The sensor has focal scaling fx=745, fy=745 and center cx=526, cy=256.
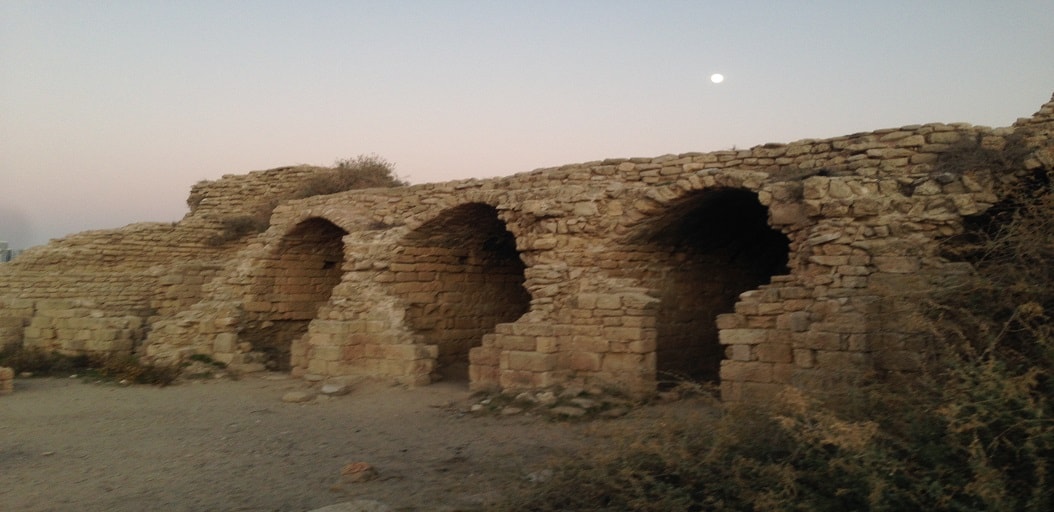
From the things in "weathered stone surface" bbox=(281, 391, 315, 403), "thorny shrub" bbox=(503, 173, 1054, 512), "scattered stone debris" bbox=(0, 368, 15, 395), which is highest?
"thorny shrub" bbox=(503, 173, 1054, 512)

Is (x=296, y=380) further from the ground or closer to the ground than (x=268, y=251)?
closer to the ground

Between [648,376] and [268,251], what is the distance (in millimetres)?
7309

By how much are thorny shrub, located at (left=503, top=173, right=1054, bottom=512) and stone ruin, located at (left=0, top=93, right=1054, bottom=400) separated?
1054mm

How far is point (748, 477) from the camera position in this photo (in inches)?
160

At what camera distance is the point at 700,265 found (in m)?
9.72

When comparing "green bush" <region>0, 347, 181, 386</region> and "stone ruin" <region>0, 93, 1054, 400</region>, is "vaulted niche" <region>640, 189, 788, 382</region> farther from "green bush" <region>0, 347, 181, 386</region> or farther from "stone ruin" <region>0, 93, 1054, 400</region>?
"green bush" <region>0, 347, 181, 386</region>

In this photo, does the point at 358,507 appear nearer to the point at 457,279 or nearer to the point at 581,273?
the point at 581,273

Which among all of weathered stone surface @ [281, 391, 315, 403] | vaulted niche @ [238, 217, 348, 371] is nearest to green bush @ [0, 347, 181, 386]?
vaulted niche @ [238, 217, 348, 371]

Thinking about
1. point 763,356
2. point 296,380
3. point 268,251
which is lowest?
point 296,380

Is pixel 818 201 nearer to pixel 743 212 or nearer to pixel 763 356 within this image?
pixel 763 356

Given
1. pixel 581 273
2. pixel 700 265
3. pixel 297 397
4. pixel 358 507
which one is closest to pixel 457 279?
pixel 297 397

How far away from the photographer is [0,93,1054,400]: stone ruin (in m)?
6.73

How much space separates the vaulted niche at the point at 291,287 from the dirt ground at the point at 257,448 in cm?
225

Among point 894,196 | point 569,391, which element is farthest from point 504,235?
point 894,196
